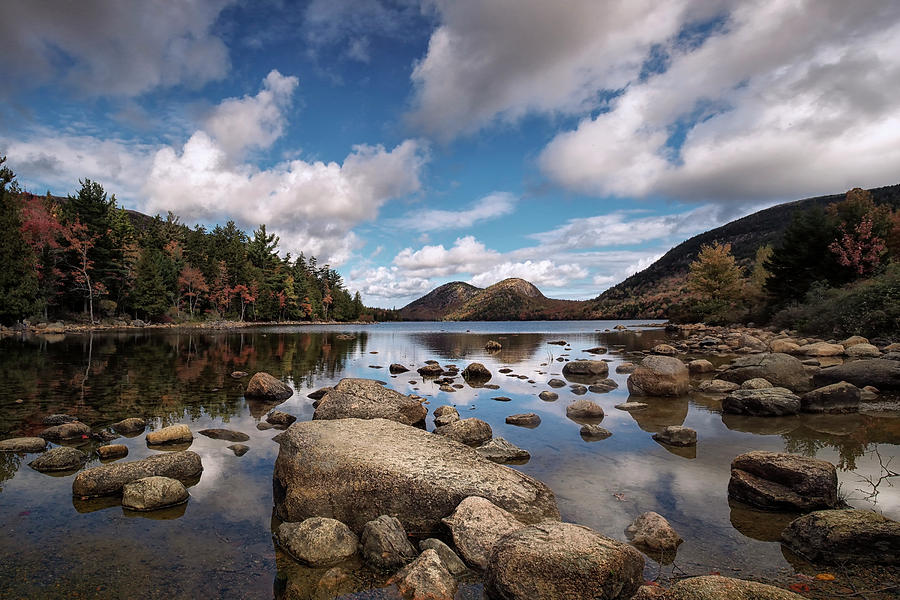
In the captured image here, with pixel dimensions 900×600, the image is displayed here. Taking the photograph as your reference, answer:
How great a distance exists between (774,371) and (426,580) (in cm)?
1781

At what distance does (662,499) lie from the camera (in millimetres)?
7727

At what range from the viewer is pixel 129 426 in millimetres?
11930

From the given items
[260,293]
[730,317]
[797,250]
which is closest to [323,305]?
[260,293]

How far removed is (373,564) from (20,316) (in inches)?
2742

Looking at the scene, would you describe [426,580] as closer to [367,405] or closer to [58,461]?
[367,405]

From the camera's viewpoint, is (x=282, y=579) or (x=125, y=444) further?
(x=125, y=444)

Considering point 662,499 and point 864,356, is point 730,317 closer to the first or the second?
point 864,356

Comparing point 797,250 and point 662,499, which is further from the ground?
point 797,250

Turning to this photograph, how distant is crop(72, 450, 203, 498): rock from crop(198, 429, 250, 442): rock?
2173 millimetres

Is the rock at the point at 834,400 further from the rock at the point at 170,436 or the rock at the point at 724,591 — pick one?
the rock at the point at 170,436

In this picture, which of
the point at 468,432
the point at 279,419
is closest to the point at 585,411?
the point at 468,432

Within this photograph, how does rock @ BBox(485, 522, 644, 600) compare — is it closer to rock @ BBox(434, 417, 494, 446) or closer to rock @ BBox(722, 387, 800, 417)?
rock @ BBox(434, 417, 494, 446)

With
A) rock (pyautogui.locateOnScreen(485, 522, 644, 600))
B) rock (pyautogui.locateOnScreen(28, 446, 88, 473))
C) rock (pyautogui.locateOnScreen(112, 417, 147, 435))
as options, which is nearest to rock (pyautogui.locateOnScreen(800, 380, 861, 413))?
rock (pyautogui.locateOnScreen(485, 522, 644, 600))

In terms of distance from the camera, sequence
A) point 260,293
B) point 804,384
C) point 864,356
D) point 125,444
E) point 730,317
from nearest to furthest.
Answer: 1. point 125,444
2. point 804,384
3. point 864,356
4. point 730,317
5. point 260,293
